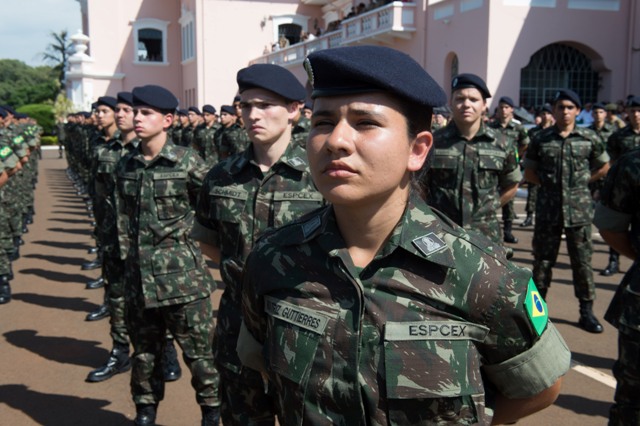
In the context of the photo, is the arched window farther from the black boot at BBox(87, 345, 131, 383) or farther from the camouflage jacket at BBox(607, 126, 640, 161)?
the black boot at BBox(87, 345, 131, 383)

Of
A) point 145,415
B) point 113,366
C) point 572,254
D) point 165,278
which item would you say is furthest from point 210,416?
point 572,254

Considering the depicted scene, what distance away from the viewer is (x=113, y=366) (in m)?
5.58

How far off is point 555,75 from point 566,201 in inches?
603

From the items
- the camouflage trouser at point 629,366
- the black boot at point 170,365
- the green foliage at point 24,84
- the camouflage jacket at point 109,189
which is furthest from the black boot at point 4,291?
the green foliage at point 24,84

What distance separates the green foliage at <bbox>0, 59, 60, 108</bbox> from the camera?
72.6m

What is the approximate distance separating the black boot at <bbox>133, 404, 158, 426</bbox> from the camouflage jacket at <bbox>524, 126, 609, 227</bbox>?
4272 mm

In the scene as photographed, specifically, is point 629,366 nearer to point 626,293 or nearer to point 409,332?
point 626,293

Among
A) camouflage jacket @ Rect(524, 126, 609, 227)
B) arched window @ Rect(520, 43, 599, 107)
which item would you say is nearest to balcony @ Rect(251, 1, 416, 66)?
arched window @ Rect(520, 43, 599, 107)

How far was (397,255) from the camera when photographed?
1.83 metres

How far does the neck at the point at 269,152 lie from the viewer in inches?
143

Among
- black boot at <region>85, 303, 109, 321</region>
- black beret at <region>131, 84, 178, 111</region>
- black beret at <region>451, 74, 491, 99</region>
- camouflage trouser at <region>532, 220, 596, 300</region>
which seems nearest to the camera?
black beret at <region>131, 84, 178, 111</region>

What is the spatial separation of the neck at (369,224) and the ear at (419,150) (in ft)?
0.30

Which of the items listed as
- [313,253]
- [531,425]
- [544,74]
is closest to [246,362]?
[313,253]

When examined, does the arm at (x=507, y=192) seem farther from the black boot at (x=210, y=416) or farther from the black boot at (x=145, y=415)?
the black boot at (x=145, y=415)
